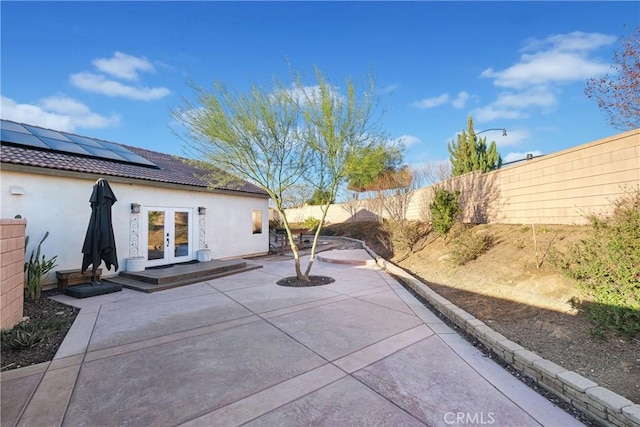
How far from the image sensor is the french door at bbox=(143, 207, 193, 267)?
9508 millimetres

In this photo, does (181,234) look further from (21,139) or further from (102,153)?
(21,139)

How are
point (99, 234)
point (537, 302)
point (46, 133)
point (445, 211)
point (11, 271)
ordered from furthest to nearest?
point (46, 133) < point (445, 211) < point (99, 234) < point (537, 302) < point (11, 271)

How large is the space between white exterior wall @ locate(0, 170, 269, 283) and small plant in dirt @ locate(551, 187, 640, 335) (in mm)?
10784

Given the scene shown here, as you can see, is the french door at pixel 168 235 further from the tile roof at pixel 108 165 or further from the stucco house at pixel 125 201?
the tile roof at pixel 108 165

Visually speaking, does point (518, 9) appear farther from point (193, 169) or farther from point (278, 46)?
point (193, 169)

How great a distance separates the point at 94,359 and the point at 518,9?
11758 mm

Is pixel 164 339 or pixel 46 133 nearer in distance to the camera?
pixel 164 339

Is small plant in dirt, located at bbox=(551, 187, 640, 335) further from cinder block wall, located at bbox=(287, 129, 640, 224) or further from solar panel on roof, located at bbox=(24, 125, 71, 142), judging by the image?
solar panel on roof, located at bbox=(24, 125, 71, 142)

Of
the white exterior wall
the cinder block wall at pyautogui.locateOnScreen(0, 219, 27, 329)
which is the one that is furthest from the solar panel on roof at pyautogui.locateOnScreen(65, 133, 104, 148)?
the cinder block wall at pyautogui.locateOnScreen(0, 219, 27, 329)

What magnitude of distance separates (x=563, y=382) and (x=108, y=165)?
11536 mm

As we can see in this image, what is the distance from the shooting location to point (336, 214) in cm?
2605

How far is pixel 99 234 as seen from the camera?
6.81 meters

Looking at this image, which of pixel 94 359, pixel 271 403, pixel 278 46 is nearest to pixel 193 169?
pixel 278 46

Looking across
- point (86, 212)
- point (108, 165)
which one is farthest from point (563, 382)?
point (108, 165)
